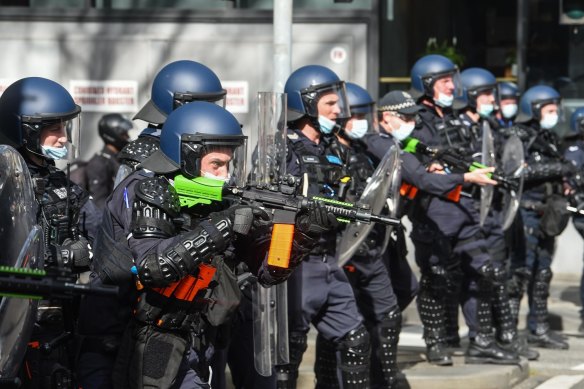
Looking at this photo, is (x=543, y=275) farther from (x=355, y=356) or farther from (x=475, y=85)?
(x=355, y=356)

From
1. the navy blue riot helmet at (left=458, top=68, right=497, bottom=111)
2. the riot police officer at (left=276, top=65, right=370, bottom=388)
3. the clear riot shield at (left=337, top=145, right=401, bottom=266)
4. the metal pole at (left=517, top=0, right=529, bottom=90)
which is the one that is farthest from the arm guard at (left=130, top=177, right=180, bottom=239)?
the metal pole at (left=517, top=0, right=529, bottom=90)

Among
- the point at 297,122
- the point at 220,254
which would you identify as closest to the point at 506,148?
the point at 297,122

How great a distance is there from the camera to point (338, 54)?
12.9 metres

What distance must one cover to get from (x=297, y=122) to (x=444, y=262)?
215cm

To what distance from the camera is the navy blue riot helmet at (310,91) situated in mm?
7426

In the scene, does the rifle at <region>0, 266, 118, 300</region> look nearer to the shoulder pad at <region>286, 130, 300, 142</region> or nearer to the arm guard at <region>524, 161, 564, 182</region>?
the shoulder pad at <region>286, 130, 300, 142</region>

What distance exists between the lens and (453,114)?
30.9 ft

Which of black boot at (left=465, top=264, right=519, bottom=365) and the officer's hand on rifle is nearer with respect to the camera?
the officer's hand on rifle

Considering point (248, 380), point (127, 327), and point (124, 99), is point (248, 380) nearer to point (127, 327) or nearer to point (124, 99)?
point (127, 327)

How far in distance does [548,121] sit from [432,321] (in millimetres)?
2450

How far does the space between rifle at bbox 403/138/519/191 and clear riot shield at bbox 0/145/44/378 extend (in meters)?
4.20

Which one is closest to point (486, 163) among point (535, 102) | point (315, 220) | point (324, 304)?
point (535, 102)

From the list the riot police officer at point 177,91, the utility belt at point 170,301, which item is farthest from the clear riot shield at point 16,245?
the riot police officer at point 177,91

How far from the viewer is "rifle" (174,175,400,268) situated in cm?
545
